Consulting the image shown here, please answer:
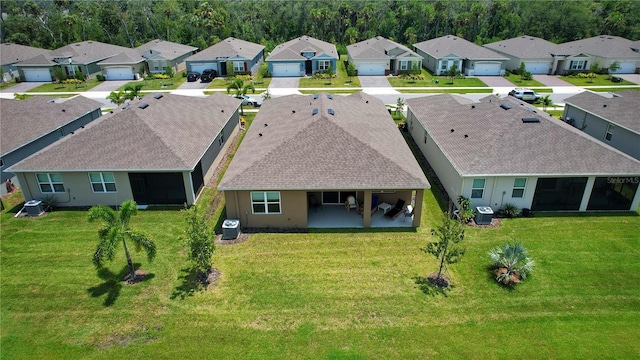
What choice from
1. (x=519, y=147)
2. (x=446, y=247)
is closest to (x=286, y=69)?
(x=519, y=147)

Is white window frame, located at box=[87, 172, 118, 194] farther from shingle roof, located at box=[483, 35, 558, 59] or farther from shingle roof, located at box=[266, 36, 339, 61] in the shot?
shingle roof, located at box=[483, 35, 558, 59]

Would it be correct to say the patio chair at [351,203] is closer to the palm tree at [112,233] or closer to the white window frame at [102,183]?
the palm tree at [112,233]

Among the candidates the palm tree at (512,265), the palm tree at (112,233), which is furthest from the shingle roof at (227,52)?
the palm tree at (512,265)

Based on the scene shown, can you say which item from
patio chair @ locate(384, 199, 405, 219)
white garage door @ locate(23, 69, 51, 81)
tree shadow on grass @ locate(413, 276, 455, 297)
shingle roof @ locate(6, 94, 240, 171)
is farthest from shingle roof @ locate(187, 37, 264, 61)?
tree shadow on grass @ locate(413, 276, 455, 297)

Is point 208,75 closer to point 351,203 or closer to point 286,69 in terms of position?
point 286,69

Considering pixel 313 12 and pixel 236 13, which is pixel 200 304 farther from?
pixel 236 13

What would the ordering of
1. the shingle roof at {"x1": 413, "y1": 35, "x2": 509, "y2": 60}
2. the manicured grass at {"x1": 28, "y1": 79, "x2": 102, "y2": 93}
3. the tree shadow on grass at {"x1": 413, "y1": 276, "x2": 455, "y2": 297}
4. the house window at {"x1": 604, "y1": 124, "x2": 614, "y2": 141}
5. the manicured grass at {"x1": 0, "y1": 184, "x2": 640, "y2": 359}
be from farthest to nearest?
the shingle roof at {"x1": 413, "y1": 35, "x2": 509, "y2": 60}, the manicured grass at {"x1": 28, "y1": 79, "x2": 102, "y2": 93}, the house window at {"x1": 604, "y1": 124, "x2": 614, "y2": 141}, the tree shadow on grass at {"x1": 413, "y1": 276, "x2": 455, "y2": 297}, the manicured grass at {"x1": 0, "y1": 184, "x2": 640, "y2": 359}
